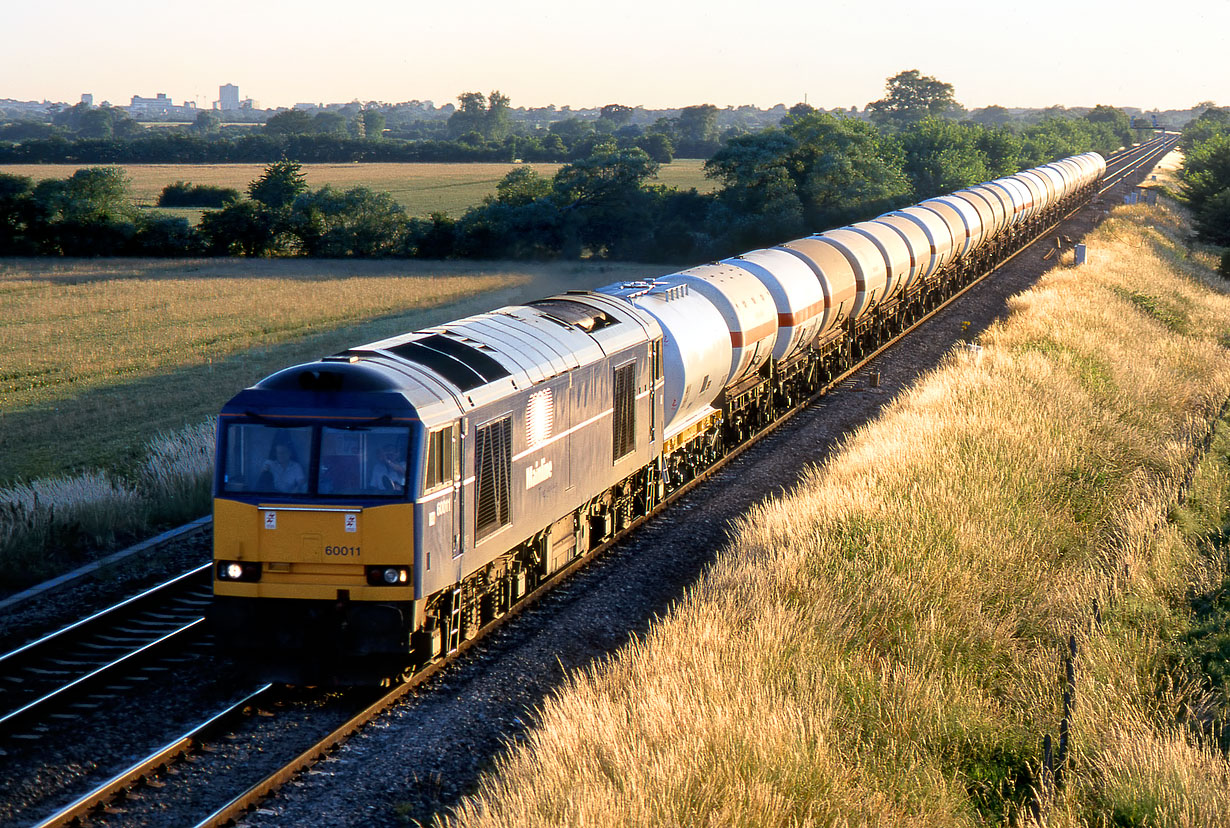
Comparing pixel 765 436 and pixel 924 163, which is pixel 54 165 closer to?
pixel 924 163

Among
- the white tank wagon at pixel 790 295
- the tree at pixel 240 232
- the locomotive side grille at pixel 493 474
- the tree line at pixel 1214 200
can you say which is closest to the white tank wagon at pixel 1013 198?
the tree line at pixel 1214 200

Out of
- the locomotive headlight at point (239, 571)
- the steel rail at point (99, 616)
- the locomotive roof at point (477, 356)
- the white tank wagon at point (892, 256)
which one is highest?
the white tank wagon at point (892, 256)

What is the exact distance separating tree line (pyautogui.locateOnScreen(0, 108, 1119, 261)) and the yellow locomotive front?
2188 inches

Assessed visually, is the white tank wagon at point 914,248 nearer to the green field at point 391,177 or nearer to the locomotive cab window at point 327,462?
the locomotive cab window at point 327,462

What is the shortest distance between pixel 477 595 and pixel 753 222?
5523 centimetres

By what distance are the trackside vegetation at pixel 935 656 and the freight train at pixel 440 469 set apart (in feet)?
6.00

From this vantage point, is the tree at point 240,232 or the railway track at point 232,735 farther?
the tree at point 240,232

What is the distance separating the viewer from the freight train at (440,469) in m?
10.8

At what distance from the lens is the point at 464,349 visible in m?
12.5

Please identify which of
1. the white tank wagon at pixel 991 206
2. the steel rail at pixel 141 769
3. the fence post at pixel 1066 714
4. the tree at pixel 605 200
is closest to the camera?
the steel rail at pixel 141 769

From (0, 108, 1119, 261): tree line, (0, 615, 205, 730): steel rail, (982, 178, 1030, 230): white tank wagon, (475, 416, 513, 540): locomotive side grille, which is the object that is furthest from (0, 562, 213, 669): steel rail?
(0, 108, 1119, 261): tree line

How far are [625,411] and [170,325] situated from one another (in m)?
33.8

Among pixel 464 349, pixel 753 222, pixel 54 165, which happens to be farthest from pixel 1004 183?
pixel 54 165

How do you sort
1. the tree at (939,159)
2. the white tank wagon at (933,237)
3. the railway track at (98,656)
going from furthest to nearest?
the tree at (939,159) → the white tank wagon at (933,237) → the railway track at (98,656)
